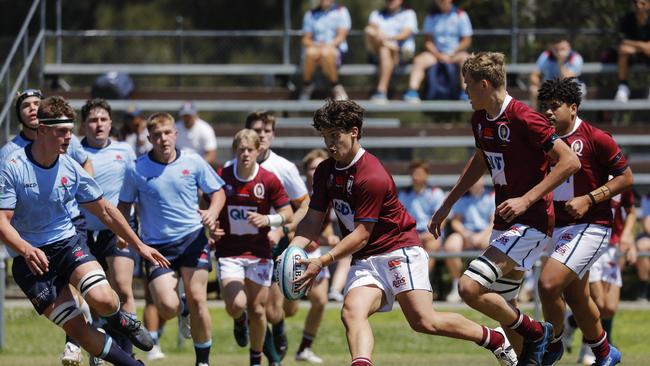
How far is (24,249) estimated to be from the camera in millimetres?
8359

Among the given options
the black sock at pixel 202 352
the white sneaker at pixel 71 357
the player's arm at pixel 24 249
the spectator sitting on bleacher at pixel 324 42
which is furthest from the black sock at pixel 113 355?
the spectator sitting on bleacher at pixel 324 42

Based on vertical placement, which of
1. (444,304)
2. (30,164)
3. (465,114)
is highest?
(30,164)

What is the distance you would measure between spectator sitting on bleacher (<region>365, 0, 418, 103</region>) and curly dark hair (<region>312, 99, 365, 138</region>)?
9.62 metres

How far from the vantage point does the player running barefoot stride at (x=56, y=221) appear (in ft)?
28.3

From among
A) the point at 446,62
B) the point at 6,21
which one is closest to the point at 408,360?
the point at 446,62

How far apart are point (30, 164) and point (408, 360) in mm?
5028

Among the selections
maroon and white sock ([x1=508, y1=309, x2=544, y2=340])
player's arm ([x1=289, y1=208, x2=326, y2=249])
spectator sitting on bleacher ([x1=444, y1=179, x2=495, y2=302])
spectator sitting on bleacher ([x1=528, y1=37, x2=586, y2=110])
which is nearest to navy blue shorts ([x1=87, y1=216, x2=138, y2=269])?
player's arm ([x1=289, y1=208, x2=326, y2=249])

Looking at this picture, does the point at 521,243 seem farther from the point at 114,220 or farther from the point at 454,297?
the point at 454,297

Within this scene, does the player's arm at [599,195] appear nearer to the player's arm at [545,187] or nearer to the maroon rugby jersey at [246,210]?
the player's arm at [545,187]

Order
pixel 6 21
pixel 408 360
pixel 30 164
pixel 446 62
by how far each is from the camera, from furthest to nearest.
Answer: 1. pixel 6 21
2. pixel 446 62
3. pixel 408 360
4. pixel 30 164

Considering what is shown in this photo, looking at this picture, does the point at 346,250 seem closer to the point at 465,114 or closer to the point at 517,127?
the point at 517,127

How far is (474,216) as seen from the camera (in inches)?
619

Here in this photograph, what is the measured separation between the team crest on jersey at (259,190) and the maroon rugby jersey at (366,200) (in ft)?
7.75

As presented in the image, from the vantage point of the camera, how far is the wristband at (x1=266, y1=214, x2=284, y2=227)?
10623 millimetres
